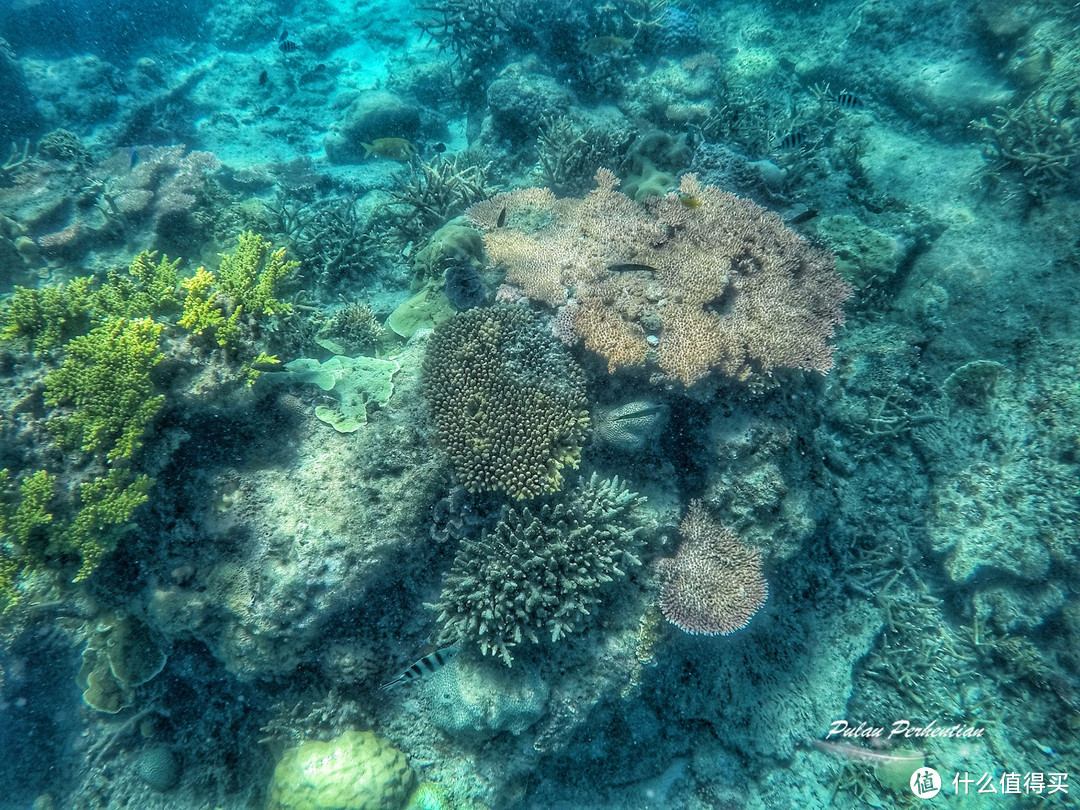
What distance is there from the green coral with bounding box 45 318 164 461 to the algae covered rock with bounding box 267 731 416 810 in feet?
9.38

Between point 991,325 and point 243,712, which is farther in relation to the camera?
point 991,325

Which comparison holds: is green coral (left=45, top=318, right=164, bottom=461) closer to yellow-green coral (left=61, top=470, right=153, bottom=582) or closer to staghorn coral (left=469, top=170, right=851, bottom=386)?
yellow-green coral (left=61, top=470, right=153, bottom=582)

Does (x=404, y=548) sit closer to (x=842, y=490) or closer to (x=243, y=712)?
(x=243, y=712)

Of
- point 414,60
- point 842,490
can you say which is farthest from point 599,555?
point 414,60

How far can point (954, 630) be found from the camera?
6.07 m

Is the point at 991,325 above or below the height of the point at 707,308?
below

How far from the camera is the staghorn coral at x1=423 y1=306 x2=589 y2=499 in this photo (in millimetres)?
3928

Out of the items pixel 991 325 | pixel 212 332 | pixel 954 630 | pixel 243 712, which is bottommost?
pixel 954 630

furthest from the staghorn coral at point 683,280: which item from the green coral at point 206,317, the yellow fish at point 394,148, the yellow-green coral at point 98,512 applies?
the yellow fish at point 394,148

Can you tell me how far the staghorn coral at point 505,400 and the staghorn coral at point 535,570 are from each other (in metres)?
0.35

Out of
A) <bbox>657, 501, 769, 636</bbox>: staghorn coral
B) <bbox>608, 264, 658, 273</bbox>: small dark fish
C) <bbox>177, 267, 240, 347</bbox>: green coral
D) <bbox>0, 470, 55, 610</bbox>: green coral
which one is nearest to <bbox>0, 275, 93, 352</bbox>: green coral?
<bbox>177, 267, 240, 347</bbox>: green coral

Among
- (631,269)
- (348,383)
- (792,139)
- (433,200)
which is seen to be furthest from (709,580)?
(433,200)

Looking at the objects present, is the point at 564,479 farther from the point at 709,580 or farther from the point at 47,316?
the point at 47,316

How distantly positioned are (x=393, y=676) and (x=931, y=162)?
10576 mm
